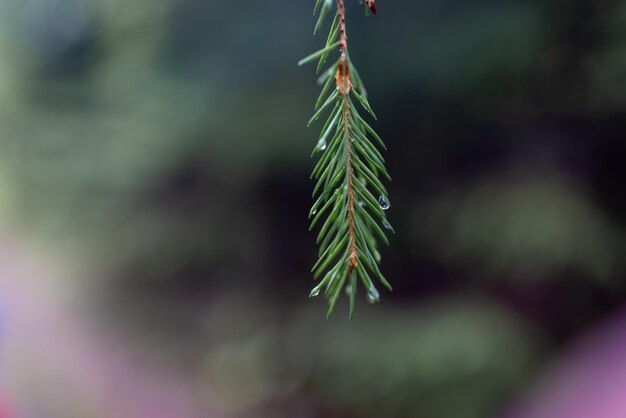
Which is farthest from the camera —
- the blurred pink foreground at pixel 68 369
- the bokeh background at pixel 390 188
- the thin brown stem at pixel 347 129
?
the blurred pink foreground at pixel 68 369

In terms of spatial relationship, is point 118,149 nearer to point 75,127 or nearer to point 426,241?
point 75,127

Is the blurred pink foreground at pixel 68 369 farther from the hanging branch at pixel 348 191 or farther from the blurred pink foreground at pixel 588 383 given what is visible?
the hanging branch at pixel 348 191

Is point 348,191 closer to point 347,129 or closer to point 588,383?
point 347,129

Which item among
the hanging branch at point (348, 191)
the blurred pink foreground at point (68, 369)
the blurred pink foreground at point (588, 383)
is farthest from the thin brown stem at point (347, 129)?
the blurred pink foreground at point (68, 369)

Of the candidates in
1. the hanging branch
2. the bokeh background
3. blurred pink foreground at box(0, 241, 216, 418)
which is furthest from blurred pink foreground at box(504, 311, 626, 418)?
the hanging branch

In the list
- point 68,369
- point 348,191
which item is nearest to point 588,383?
point 348,191

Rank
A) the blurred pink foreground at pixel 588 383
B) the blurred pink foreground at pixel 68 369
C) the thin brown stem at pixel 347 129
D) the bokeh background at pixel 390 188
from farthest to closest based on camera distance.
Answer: the blurred pink foreground at pixel 68 369
the blurred pink foreground at pixel 588 383
the bokeh background at pixel 390 188
the thin brown stem at pixel 347 129

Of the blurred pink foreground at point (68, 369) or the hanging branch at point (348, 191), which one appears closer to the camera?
the hanging branch at point (348, 191)

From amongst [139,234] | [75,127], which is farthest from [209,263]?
[75,127]
